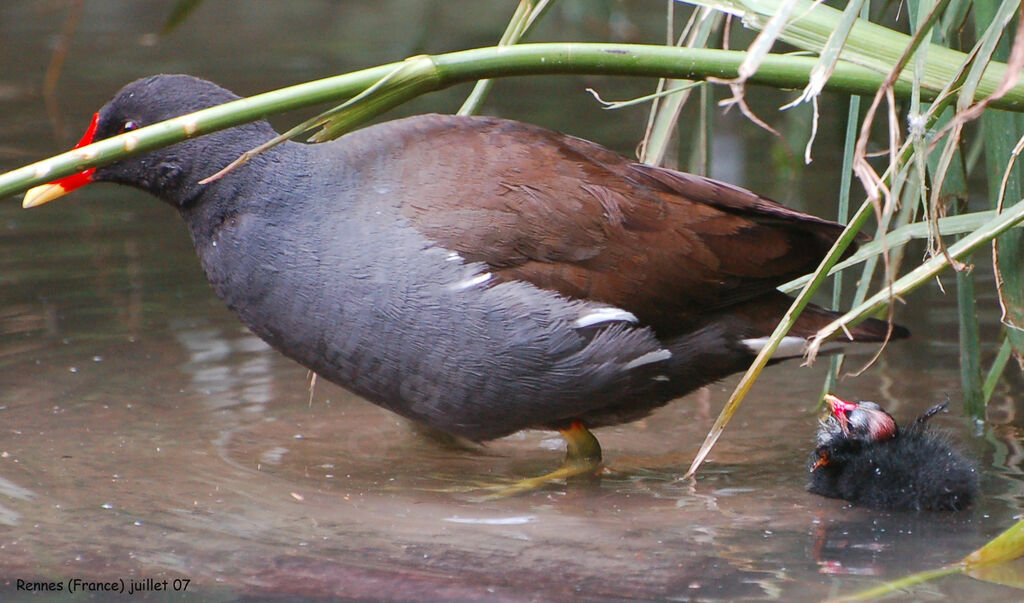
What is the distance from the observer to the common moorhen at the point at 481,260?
334 centimetres

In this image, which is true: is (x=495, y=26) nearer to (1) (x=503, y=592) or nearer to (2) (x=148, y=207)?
(2) (x=148, y=207)

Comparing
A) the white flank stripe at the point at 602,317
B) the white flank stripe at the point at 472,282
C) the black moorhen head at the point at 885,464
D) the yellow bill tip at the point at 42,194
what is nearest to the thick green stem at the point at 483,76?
the white flank stripe at the point at 472,282

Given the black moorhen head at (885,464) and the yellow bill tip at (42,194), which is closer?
the black moorhen head at (885,464)

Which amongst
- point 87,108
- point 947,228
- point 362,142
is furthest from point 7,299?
point 947,228

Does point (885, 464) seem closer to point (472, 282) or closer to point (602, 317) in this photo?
point (602, 317)

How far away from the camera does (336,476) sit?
3639 mm

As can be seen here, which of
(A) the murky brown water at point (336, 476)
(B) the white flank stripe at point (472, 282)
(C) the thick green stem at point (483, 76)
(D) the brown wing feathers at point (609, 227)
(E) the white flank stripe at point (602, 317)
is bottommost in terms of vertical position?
(A) the murky brown water at point (336, 476)

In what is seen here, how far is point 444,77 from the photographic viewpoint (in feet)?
7.96

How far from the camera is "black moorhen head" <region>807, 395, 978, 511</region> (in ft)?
10.9

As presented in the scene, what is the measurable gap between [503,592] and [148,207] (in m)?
4.13

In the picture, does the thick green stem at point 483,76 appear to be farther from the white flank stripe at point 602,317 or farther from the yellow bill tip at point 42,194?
the yellow bill tip at point 42,194

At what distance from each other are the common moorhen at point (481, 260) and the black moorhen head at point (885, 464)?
0.30m

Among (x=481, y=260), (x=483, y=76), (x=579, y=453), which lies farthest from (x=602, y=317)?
(x=483, y=76)

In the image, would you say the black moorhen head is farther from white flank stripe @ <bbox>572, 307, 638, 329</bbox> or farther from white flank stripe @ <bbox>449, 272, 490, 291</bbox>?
white flank stripe @ <bbox>449, 272, 490, 291</bbox>
